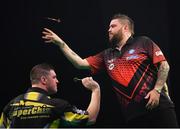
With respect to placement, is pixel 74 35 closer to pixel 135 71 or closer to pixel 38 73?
pixel 135 71

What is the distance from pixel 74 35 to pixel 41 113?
1411 millimetres

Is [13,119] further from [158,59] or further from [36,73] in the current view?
[158,59]

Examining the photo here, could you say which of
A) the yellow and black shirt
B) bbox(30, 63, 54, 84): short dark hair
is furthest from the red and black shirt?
bbox(30, 63, 54, 84): short dark hair

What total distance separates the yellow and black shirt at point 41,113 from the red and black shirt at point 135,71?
50 centimetres

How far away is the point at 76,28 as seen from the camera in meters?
4.09

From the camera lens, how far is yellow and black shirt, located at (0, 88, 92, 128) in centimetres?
284

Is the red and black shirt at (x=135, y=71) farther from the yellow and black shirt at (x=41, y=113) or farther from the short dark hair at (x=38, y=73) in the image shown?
the short dark hair at (x=38, y=73)

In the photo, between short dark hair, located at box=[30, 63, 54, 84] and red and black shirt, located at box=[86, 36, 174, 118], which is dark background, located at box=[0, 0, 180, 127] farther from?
short dark hair, located at box=[30, 63, 54, 84]

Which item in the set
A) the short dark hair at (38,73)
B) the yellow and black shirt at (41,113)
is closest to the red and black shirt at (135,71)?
the yellow and black shirt at (41,113)

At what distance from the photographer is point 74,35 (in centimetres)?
410

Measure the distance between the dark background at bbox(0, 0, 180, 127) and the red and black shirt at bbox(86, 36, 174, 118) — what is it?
0.52 meters

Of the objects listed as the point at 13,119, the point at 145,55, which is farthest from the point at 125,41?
the point at 13,119

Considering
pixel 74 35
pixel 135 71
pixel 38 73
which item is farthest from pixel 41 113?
pixel 74 35

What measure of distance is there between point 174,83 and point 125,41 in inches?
33.7
